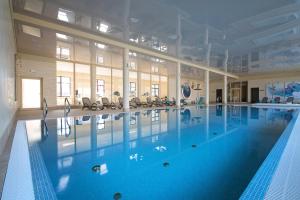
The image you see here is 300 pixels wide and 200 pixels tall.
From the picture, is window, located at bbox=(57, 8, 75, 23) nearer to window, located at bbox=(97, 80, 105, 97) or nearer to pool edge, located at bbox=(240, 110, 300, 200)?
window, located at bbox=(97, 80, 105, 97)

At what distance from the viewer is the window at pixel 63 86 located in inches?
501

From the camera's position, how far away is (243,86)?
1891 centimetres

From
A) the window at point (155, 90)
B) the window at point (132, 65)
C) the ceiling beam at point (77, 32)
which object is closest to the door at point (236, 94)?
the window at point (155, 90)

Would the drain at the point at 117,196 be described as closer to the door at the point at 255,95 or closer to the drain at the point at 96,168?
the drain at the point at 96,168

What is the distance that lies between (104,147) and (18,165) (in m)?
1.35

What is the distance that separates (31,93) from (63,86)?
3.63 metres

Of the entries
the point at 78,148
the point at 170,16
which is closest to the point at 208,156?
the point at 78,148

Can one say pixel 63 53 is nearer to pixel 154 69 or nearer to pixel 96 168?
pixel 154 69

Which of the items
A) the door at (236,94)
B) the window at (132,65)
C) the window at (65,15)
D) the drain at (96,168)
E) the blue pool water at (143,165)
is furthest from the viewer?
the door at (236,94)

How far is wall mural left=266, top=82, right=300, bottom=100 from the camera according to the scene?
15.5 meters

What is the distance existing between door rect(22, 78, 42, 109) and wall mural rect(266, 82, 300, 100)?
1856 cm

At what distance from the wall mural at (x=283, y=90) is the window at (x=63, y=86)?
17.4m

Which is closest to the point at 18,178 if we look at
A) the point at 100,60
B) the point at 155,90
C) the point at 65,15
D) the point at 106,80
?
the point at 65,15

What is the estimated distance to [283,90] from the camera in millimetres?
16031
